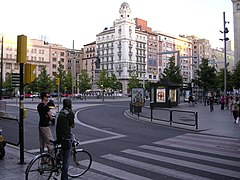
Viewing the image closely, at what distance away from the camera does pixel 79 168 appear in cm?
653

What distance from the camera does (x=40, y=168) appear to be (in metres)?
5.72

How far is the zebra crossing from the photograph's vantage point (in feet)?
21.8

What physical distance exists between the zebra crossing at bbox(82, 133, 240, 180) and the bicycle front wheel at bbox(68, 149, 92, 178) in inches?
7.7

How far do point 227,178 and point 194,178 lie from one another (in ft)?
2.71

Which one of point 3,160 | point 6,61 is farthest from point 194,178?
point 6,61

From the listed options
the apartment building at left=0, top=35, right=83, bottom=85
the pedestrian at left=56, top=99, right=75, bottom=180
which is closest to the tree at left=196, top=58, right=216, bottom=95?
the pedestrian at left=56, top=99, right=75, bottom=180

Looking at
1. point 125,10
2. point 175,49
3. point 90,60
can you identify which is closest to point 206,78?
point 125,10

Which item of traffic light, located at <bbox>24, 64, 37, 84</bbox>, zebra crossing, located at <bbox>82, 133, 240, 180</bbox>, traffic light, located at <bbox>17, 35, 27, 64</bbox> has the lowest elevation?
zebra crossing, located at <bbox>82, 133, 240, 180</bbox>

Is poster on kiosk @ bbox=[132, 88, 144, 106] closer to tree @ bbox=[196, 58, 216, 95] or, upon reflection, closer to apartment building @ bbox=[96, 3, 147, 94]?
tree @ bbox=[196, 58, 216, 95]

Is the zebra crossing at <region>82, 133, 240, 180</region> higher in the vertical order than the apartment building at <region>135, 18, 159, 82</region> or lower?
lower

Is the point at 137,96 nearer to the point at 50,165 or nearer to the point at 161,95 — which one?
the point at 161,95

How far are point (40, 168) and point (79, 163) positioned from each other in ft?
3.12

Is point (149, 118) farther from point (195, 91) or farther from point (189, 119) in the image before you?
point (195, 91)

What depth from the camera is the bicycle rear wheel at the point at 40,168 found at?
560 centimetres
